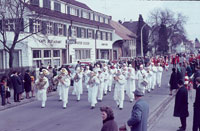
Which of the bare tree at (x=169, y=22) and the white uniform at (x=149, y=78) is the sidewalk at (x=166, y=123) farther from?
the bare tree at (x=169, y=22)

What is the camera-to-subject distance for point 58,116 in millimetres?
12227

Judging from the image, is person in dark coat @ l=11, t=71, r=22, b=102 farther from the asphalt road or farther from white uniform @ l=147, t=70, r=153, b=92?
white uniform @ l=147, t=70, r=153, b=92

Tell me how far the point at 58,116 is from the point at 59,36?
23.6 m

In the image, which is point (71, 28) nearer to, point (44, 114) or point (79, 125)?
point (44, 114)

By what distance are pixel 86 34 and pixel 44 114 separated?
30.5m

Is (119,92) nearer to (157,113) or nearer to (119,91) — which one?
(119,91)

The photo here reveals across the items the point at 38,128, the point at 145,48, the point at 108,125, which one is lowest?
the point at 38,128

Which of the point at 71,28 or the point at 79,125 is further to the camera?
the point at 71,28

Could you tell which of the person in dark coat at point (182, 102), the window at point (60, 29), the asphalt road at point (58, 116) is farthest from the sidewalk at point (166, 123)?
the window at point (60, 29)

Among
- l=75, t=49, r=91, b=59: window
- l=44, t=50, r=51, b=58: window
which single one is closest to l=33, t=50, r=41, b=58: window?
l=44, t=50, r=51, b=58: window

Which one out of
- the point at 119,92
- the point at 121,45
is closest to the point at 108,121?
the point at 119,92

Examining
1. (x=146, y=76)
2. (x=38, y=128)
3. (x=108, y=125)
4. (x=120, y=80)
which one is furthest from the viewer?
(x=146, y=76)

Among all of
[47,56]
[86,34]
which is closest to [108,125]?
[47,56]

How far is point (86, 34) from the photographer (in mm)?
42562
